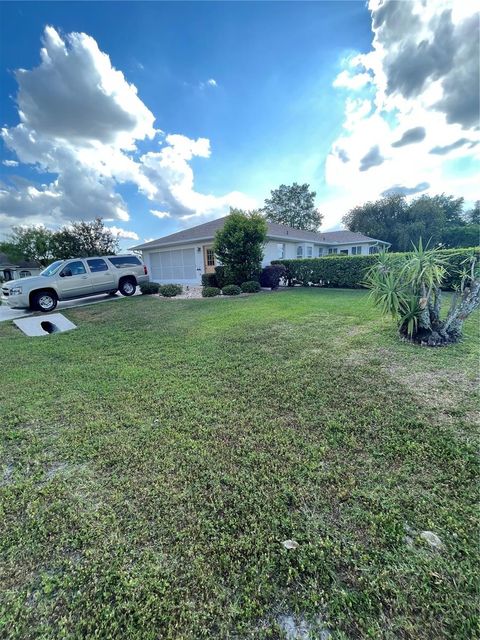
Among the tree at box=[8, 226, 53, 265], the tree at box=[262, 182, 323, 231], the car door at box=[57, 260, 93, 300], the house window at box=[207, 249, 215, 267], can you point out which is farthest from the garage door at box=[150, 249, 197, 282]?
the tree at box=[262, 182, 323, 231]

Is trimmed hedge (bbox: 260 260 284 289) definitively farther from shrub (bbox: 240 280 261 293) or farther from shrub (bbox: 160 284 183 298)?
shrub (bbox: 160 284 183 298)

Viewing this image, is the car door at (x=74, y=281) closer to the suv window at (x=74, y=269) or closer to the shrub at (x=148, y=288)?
the suv window at (x=74, y=269)

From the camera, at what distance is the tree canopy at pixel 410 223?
30.8 metres

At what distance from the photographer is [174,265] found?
18.3 meters

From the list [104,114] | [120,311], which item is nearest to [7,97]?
[104,114]

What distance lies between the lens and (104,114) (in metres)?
9.50

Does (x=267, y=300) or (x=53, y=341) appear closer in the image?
(x=53, y=341)

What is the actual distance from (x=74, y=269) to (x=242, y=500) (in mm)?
10913

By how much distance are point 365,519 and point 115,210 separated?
84.3 ft

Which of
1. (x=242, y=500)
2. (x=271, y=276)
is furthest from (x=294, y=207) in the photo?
(x=242, y=500)

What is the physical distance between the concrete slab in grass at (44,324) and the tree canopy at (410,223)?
33.8m

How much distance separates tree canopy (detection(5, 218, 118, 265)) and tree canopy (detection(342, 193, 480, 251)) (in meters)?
32.0

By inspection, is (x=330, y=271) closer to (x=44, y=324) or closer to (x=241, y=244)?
(x=241, y=244)

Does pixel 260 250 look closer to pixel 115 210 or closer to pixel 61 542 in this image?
pixel 61 542
